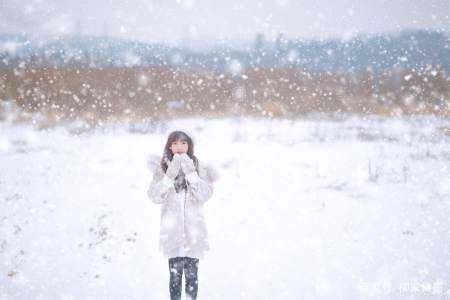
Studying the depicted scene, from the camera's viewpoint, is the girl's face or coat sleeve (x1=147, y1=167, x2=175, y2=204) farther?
the girl's face

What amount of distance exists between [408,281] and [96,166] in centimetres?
845

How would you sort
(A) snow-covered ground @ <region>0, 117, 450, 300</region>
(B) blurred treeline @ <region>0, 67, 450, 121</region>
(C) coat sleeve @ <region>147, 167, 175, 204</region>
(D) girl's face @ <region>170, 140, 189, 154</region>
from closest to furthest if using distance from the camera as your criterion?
(C) coat sleeve @ <region>147, 167, 175, 204</region>
(D) girl's face @ <region>170, 140, 189, 154</region>
(A) snow-covered ground @ <region>0, 117, 450, 300</region>
(B) blurred treeline @ <region>0, 67, 450, 121</region>

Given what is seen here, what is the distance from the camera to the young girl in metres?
3.79

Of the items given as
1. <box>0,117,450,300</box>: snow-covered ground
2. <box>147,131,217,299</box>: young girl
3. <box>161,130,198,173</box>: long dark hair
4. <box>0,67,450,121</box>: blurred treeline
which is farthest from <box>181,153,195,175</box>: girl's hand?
A: <box>0,67,450,121</box>: blurred treeline

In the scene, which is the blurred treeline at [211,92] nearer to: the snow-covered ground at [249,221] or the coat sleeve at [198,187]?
the snow-covered ground at [249,221]

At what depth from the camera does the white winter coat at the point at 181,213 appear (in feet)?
12.4

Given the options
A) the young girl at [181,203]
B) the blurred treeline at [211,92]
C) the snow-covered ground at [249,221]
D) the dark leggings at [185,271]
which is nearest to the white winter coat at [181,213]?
the young girl at [181,203]

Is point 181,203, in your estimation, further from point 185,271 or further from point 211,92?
point 211,92

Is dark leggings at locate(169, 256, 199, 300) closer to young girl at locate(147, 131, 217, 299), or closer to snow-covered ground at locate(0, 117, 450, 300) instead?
young girl at locate(147, 131, 217, 299)

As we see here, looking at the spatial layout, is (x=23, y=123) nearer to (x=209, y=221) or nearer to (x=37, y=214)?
(x=37, y=214)

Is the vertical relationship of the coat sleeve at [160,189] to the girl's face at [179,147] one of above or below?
below

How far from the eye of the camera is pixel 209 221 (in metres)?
7.39

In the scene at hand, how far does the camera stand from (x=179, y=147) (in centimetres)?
390

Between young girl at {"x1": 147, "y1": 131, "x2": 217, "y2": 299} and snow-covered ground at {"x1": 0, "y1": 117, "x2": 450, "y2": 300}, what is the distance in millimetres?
879
